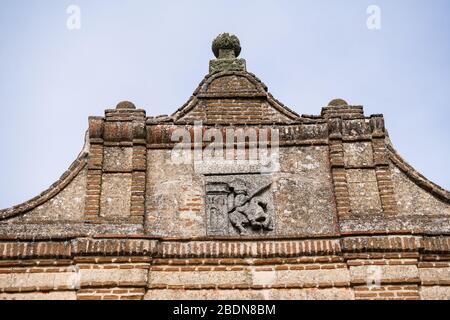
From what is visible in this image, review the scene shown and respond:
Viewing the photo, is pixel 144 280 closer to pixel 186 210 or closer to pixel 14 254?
pixel 186 210

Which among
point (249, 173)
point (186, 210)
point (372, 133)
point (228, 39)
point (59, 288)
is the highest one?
point (228, 39)

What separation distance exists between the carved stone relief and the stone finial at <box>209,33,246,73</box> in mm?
2003

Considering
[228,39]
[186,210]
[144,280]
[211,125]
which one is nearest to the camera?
[144,280]

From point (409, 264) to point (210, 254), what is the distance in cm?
233

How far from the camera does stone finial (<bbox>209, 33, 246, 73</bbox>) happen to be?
949 cm

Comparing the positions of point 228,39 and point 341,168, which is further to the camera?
point 228,39

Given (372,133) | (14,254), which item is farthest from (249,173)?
(14,254)

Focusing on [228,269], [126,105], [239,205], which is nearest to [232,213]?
[239,205]

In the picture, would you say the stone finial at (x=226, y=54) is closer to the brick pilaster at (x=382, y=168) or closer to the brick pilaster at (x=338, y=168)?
the brick pilaster at (x=338, y=168)

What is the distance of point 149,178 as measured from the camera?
27.1 feet

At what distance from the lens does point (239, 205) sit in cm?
799

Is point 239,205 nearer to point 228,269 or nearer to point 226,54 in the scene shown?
point 228,269

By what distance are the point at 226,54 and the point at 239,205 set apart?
2.79 meters

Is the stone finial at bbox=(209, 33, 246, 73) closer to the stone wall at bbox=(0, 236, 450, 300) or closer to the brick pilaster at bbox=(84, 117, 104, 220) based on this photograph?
the brick pilaster at bbox=(84, 117, 104, 220)
